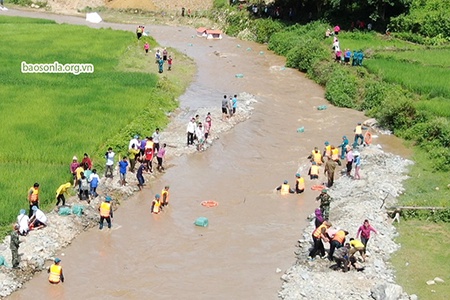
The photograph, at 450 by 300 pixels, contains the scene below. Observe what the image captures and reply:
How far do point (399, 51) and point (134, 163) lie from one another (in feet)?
76.0

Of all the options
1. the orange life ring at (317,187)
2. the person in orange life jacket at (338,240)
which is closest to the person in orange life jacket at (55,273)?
the person in orange life jacket at (338,240)

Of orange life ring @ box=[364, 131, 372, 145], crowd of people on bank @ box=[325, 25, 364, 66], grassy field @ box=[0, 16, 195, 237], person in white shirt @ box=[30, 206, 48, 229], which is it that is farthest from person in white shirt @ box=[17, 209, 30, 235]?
crowd of people on bank @ box=[325, 25, 364, 66]

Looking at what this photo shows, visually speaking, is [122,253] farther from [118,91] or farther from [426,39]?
[426,39]

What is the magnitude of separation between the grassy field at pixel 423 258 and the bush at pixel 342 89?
1461 cm

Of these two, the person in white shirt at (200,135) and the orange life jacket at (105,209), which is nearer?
the orange life jacket at (105,209)

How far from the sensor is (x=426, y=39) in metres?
41.8

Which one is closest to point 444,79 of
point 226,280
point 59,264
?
point 226,280

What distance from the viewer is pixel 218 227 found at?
1948cm

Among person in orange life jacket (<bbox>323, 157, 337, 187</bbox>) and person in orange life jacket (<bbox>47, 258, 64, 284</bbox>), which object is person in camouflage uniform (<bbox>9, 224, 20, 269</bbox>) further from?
person in orange life jacket (<bbox>323, 157, 337, 187</bbox>)

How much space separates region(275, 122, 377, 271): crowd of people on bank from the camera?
16.3 metres

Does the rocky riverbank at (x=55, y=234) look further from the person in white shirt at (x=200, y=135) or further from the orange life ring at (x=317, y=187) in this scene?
the orange life ring at (x=317, y=187)

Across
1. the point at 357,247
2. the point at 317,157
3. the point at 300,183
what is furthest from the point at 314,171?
the point at 357,247

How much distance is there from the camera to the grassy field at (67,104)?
21375 millimetres

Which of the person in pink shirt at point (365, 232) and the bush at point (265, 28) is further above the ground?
the bush at point (265, 28)
